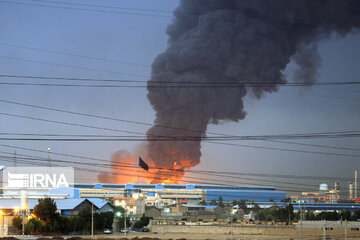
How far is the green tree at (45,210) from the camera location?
67.8 m

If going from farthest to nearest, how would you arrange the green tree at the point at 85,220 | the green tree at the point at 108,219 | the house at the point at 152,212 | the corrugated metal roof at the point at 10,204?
the house at the point at 152,212, the green tree at the point at 108,219, the corrugated metal roof at the point at 10,204, the green tree at the point at 85,220

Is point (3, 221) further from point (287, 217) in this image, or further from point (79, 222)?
point (287, 217)

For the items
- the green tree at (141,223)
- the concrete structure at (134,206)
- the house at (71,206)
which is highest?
the house at (71,206)

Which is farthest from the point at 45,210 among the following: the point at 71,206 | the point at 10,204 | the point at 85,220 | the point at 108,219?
the point at 108,219

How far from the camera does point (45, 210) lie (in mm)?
67875

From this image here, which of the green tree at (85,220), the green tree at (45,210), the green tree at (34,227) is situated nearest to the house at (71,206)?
the green tree at (85,220)

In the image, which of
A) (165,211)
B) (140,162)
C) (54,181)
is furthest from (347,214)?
(54,181)

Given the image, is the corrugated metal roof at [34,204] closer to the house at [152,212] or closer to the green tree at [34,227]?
the green tree at [34,227]

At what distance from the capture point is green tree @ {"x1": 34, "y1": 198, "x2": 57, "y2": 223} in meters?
67.8

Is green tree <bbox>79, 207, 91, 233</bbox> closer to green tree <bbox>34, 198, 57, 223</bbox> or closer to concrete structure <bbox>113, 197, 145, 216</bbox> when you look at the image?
green tree <bbox>34, 198, 57, 223</bbox>

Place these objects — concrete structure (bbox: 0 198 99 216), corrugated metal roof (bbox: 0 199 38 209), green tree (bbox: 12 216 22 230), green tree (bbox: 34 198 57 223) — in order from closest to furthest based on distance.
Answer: green tree (bbox: 12 216 22 230) → green tree (bbox: 34 198 57 223) → concrete structure (bbox: 0 198 99 216) → corrugated metal roof (bbox: 0 199 38 209)

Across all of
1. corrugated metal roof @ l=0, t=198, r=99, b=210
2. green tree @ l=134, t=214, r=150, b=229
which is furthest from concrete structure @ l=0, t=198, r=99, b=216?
green tree @ l=134, t=214, r=150, b=229

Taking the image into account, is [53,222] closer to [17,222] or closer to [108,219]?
[17,222]

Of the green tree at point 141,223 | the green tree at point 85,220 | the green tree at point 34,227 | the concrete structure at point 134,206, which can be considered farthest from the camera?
the concrete structure at point 134,206
